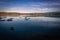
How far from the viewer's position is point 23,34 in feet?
6.18

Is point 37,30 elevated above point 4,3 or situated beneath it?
situated beneath

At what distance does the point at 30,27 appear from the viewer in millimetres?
1879

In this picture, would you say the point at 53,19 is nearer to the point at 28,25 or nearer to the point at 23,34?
the point at 28,25

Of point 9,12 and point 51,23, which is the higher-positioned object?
point 9,12

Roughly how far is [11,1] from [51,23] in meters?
0.66

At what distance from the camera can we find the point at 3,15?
6.11 feet

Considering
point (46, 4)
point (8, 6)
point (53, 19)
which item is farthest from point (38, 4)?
point (8, 6)

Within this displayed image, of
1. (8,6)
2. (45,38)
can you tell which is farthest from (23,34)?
(8,6)

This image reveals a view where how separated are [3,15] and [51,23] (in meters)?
0.70

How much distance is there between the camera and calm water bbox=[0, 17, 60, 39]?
1858mm

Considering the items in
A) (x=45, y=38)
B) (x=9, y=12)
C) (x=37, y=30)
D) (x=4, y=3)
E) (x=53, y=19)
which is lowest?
(x=45, y=38)

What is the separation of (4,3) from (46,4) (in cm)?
60

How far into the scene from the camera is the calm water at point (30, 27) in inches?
73.2

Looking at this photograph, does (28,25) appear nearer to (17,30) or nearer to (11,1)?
(17,30)
